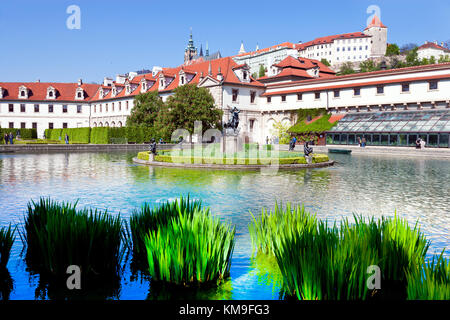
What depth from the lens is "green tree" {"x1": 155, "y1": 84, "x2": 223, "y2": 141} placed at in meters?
45.4

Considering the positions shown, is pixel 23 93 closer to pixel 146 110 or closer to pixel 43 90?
pixel 43 90

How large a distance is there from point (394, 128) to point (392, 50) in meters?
101

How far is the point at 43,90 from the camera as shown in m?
82.0

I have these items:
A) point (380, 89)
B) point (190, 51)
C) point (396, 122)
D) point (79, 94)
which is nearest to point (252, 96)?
point (380, 89)

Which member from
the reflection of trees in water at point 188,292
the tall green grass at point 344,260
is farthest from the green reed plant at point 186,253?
the tall green grass at point 344,260

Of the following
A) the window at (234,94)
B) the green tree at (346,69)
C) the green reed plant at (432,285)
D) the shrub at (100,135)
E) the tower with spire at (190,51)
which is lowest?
the green reed plant at (432,285)

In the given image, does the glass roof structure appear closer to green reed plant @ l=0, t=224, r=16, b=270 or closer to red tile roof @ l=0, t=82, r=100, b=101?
green reed plant @ l=0, t=224, r=16, b=270

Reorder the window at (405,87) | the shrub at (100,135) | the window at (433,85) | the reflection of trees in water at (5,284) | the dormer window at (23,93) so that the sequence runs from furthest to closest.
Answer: the dormer window at (23,93), the shrub at (100,135), the window at (405,87), the window at (433,85), the reflection of trees in water at (5,284)

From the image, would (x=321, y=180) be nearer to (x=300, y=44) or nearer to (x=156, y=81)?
(x=156, y=81)

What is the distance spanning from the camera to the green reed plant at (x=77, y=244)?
5416 mm

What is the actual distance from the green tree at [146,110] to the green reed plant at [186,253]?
5124cm

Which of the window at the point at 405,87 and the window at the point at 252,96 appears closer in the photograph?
the window at the point at 405,87

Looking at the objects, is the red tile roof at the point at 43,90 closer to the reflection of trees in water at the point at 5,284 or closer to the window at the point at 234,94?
the window at the point at 234,94

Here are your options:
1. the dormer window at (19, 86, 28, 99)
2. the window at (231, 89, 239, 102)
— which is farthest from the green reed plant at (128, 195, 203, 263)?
the dormer window at (19, 86, 28, 99)
